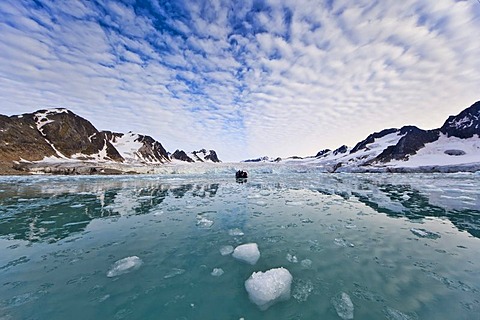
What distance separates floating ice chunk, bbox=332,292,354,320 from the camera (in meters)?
3.21

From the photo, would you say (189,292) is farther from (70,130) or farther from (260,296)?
(70,130)

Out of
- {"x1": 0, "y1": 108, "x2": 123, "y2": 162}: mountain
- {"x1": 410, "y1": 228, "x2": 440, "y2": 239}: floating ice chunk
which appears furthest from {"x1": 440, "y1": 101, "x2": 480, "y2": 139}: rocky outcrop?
{"x1": 0, "y1": 108, "x2": 123, "y2": 162}: mountain

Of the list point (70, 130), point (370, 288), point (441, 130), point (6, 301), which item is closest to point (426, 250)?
point (370, 288)

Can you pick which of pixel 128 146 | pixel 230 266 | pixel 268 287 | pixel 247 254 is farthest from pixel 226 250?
pixel 128 146

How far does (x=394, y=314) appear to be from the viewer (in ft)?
10.5

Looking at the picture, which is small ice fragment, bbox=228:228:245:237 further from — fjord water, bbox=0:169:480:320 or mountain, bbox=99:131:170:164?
mountain, bbox=99:131:170:164

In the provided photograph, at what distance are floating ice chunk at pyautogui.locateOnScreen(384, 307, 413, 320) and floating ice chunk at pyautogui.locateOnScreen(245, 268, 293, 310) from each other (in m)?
1.43

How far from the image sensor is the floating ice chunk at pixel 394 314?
312 centimetres

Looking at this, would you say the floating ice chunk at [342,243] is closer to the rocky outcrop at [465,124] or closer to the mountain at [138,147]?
the rocky outcrop at [465,124]

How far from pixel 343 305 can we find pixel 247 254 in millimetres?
2345

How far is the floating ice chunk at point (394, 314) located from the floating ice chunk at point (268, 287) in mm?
1427

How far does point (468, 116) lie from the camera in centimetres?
8462

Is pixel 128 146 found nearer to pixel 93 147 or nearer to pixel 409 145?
pixel 93 147

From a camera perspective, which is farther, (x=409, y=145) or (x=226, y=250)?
(x=409, y=145)
